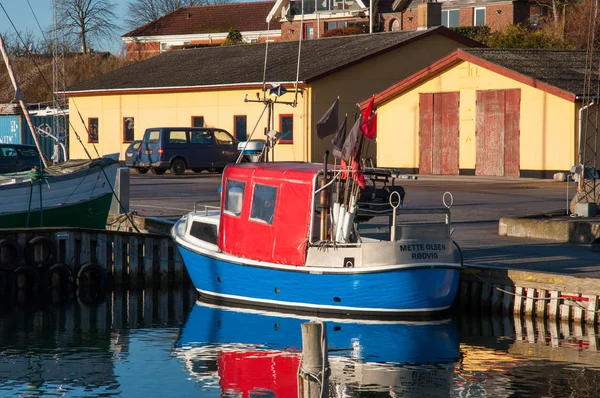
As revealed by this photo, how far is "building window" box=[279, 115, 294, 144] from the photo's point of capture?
151ft

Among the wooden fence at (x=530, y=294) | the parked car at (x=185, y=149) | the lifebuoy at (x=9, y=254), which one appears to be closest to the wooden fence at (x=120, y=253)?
the lifebuoy at (x=9, y=254)

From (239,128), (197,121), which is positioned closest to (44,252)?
(239,128)

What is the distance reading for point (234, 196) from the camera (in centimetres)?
1927

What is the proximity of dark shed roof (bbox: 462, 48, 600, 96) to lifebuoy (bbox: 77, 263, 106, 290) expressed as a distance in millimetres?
20213

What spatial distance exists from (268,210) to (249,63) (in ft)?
107

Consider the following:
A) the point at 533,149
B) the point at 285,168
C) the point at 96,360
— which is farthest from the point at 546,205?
the point at 96,360

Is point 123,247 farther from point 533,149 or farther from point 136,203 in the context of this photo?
point 533,149

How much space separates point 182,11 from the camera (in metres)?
102

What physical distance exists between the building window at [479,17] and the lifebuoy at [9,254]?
61.9 metres

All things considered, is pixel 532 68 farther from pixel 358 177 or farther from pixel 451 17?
pixel 451 17

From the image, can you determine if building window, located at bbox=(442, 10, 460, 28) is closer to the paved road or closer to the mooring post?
the paved road

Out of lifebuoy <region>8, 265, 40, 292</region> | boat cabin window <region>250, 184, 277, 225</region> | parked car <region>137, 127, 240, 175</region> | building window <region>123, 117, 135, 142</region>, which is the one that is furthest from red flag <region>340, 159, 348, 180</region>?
building window <region>123, 117, 135, 142</region>

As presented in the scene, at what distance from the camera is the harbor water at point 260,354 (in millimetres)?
13547

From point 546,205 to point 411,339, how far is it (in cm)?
1314
